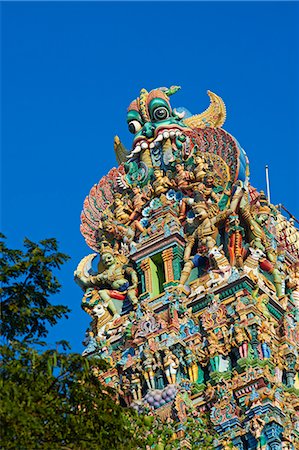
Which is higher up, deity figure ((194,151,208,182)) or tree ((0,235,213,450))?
deity figure ((194,151,208,182))

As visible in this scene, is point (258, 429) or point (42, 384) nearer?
point (42, 384)

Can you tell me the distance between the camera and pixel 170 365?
2488 centimetres

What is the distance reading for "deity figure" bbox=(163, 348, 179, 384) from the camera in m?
24.8

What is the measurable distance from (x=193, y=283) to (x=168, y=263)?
0.87 m

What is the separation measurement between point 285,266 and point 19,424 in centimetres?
1457

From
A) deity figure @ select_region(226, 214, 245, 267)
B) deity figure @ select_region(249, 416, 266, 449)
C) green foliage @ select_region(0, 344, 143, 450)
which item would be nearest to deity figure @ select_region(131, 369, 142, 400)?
deity figure @ select_region(249, 416, 266, 449)

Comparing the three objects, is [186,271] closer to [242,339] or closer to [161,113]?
[242,339]

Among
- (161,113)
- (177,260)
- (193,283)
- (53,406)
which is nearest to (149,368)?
(193,283)

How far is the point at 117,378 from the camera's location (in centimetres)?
2609

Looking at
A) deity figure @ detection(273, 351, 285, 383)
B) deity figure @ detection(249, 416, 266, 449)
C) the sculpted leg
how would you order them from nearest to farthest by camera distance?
deity figure @ detection(249, 416, 266, 449), deity figure @ detection(273, 351, 285, 383), the sculpted leg

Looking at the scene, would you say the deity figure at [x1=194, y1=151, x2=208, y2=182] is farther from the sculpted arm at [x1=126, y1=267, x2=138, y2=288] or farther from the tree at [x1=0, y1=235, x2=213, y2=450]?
the tree at [x1=0, y1=235, x2=213, y2=450]

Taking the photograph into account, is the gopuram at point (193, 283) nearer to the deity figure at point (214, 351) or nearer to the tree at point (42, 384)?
the deity figure at point (214, 351)

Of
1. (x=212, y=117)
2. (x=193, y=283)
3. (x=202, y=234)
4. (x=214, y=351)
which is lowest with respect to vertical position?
(x=214, y=351)

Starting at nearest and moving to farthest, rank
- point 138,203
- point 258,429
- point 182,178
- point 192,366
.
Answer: point 258,429 → point 192,366 → point 182,178 → point 138,203
